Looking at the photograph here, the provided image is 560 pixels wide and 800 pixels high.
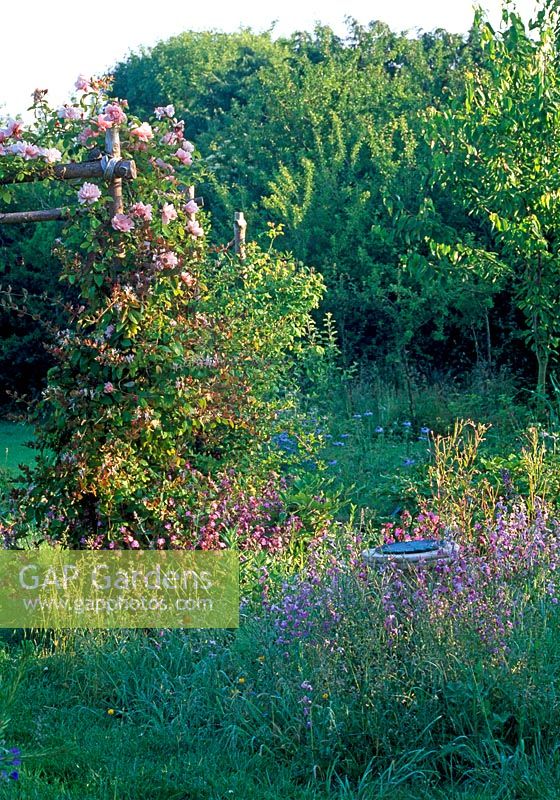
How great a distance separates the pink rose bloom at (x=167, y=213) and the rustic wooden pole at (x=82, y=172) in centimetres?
23

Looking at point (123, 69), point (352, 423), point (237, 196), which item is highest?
point (123, 69)

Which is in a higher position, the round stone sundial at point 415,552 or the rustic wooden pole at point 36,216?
the rustic wooden pole at point 36,216

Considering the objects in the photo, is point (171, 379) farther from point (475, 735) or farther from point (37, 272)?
point (37, 272)

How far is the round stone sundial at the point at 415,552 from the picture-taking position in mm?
3936

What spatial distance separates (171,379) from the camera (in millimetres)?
5039

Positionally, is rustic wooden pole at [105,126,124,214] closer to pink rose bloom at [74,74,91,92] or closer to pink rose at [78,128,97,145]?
pink rose at [78,128,97,145]

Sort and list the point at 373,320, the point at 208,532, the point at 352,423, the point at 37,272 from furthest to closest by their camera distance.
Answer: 1. the point at 37,272
2. the point at 373,320
3. the point at 352,423
4. the point at 208,532

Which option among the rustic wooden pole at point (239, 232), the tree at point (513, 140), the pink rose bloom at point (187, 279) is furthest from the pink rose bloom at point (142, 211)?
the rustic wooden pole at point (239, 232)

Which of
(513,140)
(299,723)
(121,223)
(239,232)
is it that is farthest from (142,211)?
(239,232)

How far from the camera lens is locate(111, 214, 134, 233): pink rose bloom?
499 centimetres

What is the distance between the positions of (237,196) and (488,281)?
7003 millimetres

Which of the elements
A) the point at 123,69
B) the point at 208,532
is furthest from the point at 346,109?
the point at 123,69

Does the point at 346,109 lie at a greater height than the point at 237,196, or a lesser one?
greater

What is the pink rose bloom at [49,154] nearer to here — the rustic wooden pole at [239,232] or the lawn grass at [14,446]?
the rustic wooden pole at [239,232]
